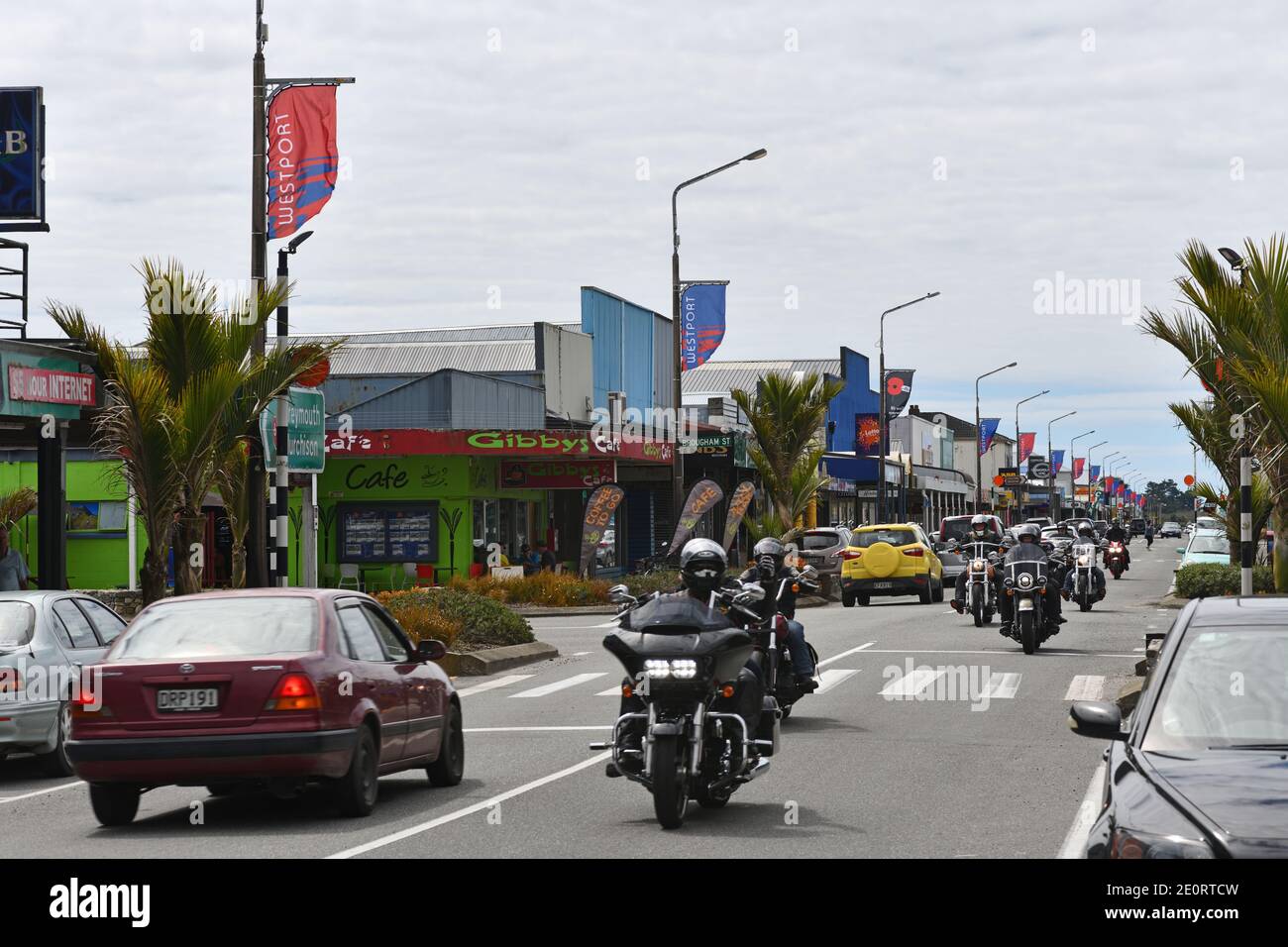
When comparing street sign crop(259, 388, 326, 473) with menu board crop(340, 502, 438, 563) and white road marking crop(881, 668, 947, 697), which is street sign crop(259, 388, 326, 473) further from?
menu board crop(340, 502, 438, 563)

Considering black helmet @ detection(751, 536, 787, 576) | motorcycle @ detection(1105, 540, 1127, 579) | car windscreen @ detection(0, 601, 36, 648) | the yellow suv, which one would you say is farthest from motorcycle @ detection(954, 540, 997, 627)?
motorcycle @ detection(1105, 540, 1127, 579)

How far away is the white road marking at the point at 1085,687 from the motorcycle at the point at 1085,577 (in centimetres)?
1396

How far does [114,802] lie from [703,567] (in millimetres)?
3804

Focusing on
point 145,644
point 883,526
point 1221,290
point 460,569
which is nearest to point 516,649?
point 1221,290

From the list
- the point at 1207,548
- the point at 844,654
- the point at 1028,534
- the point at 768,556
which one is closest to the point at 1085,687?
the point at 844,654

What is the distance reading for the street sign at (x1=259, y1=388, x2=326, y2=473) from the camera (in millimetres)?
19984

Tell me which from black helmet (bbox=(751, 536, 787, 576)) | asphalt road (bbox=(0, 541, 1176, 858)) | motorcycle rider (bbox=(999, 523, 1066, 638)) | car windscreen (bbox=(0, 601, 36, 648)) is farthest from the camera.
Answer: motorcycle rider (bbox=(999, 523, 1066, 638))

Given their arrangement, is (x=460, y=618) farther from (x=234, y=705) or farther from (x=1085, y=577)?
(x=234, y=705)

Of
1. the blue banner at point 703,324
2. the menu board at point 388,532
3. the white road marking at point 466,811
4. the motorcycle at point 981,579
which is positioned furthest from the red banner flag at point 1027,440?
the white road marking at point 466,811

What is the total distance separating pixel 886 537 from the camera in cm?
3931

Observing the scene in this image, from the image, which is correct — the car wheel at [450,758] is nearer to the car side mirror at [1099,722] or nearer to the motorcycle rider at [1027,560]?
the car side mirror at [1099,722]

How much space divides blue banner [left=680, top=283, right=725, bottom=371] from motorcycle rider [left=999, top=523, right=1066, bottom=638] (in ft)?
91.1

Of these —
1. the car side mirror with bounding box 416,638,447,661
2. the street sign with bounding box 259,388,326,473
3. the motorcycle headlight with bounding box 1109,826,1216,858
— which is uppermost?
the street sign with bounding box 259,388,326,473
